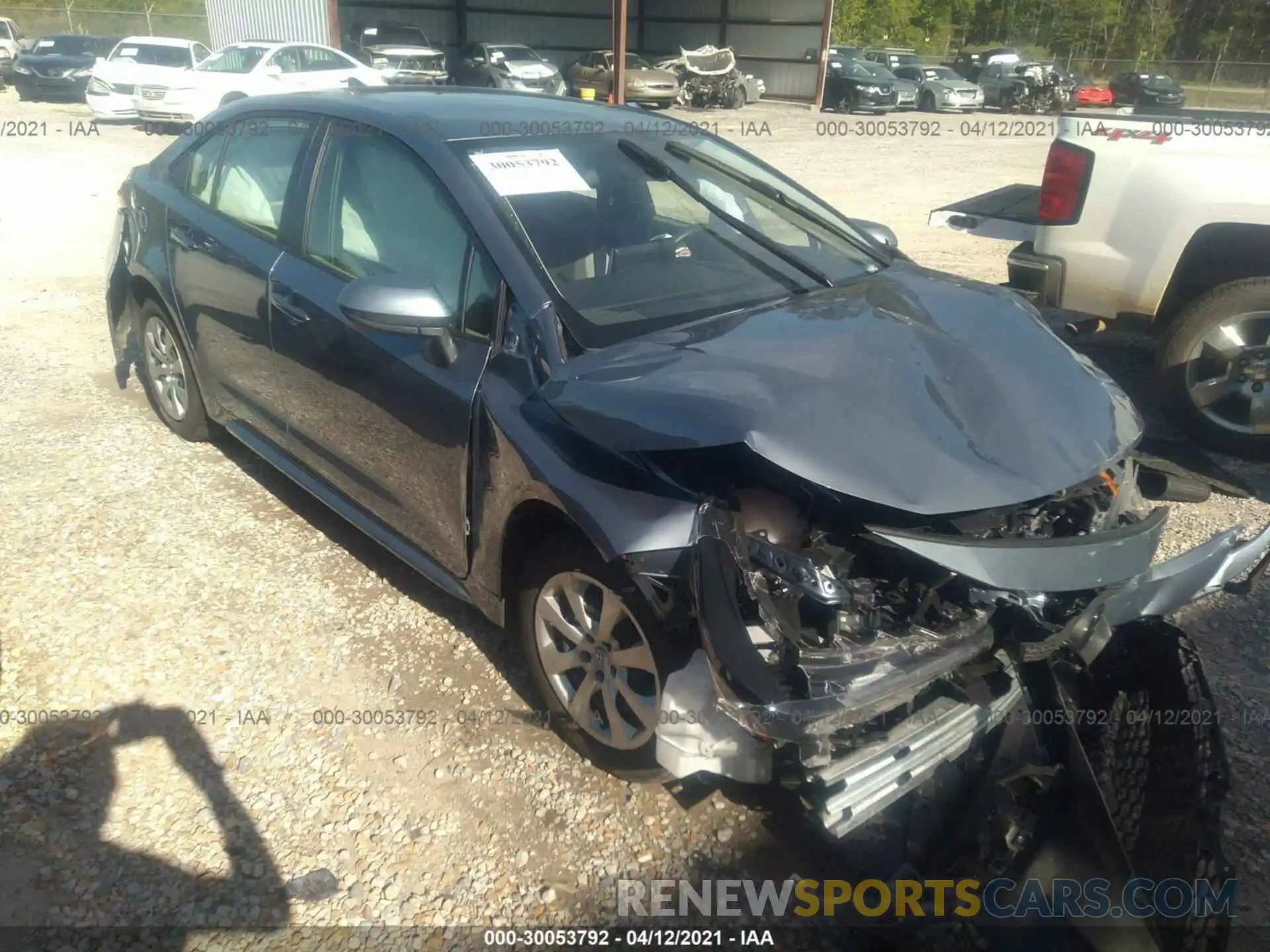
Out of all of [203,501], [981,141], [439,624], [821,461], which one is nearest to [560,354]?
[821,461]

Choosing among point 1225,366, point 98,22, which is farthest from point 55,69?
point 1225,366

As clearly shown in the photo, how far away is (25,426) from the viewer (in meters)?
5.06

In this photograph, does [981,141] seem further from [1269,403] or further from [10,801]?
[10,801]

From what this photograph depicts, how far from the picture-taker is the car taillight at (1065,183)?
4.83m

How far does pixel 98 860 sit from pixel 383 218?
6.86 ft

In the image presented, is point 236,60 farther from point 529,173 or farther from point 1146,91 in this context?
point 1146,91

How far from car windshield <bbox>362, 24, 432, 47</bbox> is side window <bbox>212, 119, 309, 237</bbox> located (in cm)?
2216

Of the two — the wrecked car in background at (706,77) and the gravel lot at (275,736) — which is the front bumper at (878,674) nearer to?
the gravel lot at (275,736)

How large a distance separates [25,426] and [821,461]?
15.3 feet

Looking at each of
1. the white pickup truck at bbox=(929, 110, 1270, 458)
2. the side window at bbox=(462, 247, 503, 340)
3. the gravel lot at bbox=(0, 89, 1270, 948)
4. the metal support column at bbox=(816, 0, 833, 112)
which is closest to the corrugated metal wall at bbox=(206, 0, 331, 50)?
the metal support column at bbox=(816, 0, 833, 112)

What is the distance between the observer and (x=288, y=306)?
11.3 feet

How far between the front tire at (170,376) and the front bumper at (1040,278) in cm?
412

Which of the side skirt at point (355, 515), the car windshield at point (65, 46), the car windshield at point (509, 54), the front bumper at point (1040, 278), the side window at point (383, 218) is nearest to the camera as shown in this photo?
the side window at point (383, 218)

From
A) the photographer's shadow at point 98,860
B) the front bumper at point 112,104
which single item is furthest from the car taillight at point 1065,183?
the front bumper at point 112,104
